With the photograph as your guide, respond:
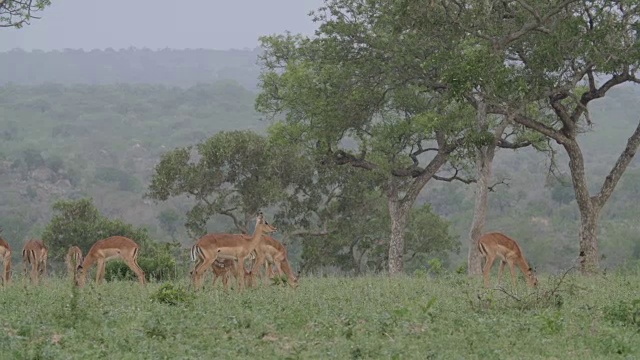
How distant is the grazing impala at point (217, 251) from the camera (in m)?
17.3

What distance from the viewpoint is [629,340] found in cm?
1165

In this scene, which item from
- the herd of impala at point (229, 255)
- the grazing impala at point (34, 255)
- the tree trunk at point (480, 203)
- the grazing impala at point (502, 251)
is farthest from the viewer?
the tree trunk at point (480, 203)

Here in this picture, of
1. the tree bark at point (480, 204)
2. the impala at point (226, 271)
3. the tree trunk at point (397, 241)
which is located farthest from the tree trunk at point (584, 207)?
the impala at point (226, 271)

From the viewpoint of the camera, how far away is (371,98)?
93.2 feet

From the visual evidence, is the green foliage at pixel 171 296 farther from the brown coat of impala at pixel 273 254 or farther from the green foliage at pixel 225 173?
the green foliage at pixel 225 173

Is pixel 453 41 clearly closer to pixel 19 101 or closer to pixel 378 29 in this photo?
pixel 378 29

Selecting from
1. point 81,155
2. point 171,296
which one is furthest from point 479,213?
point 81,155

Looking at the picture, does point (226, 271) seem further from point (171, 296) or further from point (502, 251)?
point (502, 251)

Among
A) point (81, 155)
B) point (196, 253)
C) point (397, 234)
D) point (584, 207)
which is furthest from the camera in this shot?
point (81, 155)

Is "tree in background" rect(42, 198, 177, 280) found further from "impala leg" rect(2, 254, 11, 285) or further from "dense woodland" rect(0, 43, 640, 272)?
"impala leg" rect(2, 254, 11, 285)

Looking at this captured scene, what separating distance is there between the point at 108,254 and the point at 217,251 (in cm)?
243

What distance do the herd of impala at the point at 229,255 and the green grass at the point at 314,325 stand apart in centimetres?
164

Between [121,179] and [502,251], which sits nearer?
[502,251]

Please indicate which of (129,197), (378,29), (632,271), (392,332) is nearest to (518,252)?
(632,271)
